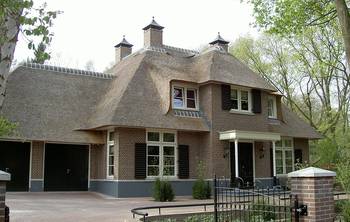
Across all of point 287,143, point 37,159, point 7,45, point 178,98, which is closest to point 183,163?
point 178,98

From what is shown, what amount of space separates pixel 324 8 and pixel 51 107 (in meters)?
13.7

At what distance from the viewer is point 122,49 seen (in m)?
30.6

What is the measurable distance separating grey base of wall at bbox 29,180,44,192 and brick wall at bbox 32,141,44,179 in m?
0.23

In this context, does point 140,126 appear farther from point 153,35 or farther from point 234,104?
point 153,35

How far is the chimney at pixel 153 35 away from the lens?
25141 mm

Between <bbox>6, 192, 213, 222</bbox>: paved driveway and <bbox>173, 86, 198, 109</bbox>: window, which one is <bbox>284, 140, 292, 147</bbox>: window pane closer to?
<bbox>173, 86, 198, 109</bbox>: window

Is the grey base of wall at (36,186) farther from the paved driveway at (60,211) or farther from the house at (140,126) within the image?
the paved driveway at (60,211)

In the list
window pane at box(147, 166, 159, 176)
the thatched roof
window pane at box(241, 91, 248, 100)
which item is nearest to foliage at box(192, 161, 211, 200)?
window pane at box(147, 166, 159, 176)

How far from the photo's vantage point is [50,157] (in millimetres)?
21297

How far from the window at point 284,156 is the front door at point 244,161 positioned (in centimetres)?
309

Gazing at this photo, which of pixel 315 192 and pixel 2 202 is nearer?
pixel 2 202

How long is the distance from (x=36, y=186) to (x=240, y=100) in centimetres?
1128

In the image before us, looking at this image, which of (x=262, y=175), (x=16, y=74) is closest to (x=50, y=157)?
(x=16, y=74)

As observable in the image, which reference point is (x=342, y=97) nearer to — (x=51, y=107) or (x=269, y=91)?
(x=269, y=91)
